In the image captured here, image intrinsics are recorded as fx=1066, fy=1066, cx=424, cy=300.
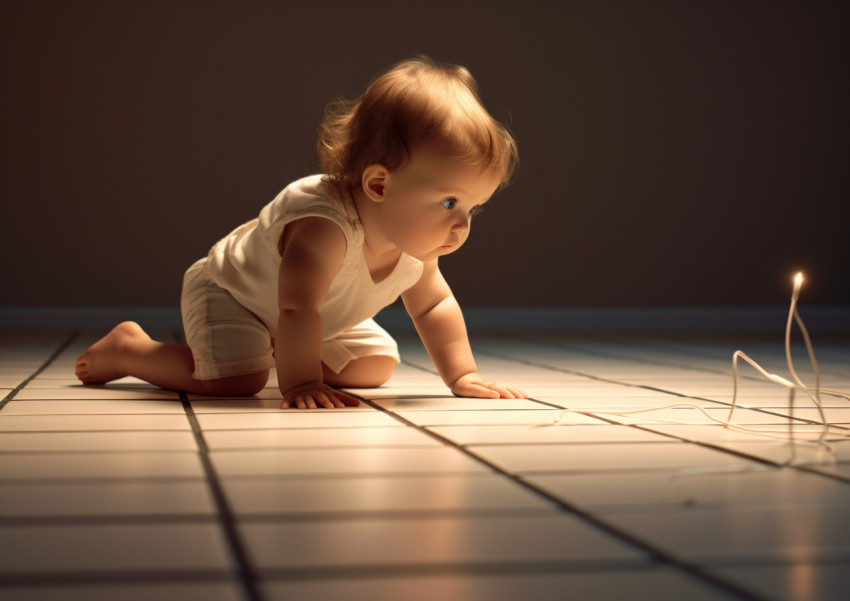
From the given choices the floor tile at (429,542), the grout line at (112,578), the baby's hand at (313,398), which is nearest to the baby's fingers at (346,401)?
the baby's hand at (313,398)

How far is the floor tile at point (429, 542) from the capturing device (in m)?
0.82

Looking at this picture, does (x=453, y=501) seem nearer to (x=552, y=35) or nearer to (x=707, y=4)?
(x=552, y=35)

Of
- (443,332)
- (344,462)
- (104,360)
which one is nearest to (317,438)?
(344,462)

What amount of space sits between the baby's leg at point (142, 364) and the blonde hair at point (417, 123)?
478mm

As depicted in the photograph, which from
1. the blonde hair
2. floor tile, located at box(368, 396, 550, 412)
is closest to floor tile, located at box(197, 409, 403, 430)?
floor tile, located at box(368, 396, 550, 412)

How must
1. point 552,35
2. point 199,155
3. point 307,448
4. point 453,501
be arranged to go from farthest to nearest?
point 552,35 < point 199,155 < point 307,448 < point 453,501

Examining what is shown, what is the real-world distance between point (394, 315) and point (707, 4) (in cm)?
192

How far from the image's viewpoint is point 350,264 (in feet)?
6.35

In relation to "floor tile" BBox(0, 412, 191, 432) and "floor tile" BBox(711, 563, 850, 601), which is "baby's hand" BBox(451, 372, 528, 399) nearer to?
"floor tile" BBox(0, 412, 191, 432)

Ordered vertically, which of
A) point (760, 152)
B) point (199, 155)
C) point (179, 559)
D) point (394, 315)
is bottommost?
point (179, 559)

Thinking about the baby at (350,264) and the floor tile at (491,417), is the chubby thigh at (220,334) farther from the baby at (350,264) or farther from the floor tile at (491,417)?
the floor tile at (491,417)

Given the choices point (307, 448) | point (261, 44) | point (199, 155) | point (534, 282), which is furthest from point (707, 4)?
point (307, 448)

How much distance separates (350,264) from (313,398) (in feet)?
0.98

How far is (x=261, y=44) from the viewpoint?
4223 millimetres
